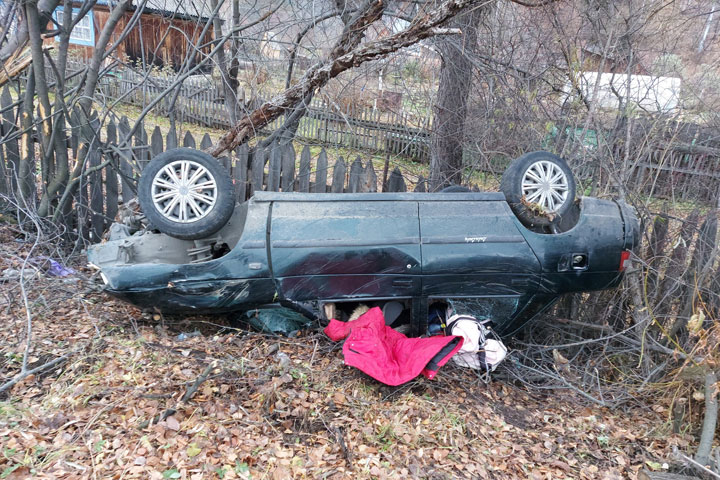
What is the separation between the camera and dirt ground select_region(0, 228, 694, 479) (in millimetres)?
2852

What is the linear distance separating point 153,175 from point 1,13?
4638 mm

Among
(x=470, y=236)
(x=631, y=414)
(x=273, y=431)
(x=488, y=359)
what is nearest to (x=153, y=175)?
(x=273, y=431)

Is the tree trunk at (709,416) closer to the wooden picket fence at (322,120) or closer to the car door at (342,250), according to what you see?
the car door at (342,250)

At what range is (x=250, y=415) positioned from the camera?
10.7 feet

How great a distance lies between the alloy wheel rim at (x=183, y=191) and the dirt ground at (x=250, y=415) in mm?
947

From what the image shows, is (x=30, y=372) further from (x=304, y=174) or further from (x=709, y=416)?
(x=709, y=416)

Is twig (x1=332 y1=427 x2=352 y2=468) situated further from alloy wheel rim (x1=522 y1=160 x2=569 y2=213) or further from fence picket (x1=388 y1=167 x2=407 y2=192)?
fence picket (x1=388 y1=167 x2=407 y2=192)

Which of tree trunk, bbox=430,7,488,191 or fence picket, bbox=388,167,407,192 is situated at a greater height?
tree trunk, bbox=430,7,488,191

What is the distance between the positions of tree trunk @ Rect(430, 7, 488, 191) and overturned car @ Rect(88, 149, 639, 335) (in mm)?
1936

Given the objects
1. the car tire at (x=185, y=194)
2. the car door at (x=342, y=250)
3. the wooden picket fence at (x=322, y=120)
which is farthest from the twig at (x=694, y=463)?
the wooden picket fence at (x=322, y=120)

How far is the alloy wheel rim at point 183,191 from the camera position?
3799 millimetres

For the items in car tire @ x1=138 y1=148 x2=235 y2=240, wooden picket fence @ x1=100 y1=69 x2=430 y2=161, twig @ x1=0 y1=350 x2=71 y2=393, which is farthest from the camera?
wooden picket fence @ x1=100 y1=69 x2=430 y2=161

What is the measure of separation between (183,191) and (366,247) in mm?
1474

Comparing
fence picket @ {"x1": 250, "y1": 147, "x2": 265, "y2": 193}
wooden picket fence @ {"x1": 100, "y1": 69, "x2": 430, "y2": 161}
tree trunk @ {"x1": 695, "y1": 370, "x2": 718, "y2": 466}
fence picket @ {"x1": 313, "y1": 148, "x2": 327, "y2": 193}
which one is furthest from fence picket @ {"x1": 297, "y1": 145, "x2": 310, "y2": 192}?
tree trunk @ {"x1": 695, "y1": 370, "x2": 718, "y2": 466}
